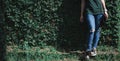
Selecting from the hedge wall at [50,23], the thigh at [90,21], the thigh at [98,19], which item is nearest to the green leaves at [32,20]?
the hedge wall at [50,23]

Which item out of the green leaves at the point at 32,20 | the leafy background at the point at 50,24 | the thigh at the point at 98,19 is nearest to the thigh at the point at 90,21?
the thigh at the point at 98,19

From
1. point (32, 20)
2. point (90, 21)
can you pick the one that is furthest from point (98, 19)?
point (32, 20)

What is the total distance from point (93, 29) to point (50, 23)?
1.05m

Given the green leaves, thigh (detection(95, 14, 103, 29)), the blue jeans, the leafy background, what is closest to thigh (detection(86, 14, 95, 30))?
the blue jeans

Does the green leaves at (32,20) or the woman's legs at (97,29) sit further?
the green leaves at (32,20)

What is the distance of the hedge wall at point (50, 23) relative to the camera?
25.6 feet

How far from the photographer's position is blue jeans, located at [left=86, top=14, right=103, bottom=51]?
7.50 metres

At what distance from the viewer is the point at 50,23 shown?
26.0 feet

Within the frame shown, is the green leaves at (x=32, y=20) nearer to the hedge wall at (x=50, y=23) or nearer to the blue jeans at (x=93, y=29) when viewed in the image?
the hedge wall at (x=50, y=23)

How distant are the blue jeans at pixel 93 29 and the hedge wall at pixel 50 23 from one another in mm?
333

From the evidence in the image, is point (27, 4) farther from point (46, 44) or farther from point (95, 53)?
point (95, 53)

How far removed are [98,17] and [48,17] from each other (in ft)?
3.78

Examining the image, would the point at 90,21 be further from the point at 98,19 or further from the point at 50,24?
the point at 50,24

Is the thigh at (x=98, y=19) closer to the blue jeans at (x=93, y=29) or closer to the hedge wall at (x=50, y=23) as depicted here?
the blue jeans at (x=93, y=29)
